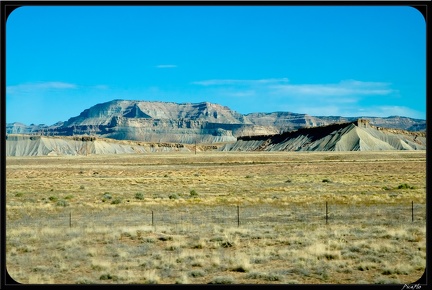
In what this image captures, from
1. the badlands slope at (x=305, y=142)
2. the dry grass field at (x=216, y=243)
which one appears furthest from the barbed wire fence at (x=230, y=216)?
the badlands slope at (x=305, y=142)

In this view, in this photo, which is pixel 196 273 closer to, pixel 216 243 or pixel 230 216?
pixel 216 243

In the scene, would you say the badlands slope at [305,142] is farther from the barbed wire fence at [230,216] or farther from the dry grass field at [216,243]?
the dry grass field at [216,243]

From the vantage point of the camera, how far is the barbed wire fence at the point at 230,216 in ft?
55.4

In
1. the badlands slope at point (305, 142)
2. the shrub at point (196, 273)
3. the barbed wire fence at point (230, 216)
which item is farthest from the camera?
the badlands slope at point (305, 142)

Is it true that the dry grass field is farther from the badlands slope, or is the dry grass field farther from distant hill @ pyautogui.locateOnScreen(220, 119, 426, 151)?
the badlands slope

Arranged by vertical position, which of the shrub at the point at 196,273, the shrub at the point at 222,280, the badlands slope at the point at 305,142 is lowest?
the shrub at the point at 196,273

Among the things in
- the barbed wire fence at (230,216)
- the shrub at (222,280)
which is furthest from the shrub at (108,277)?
the barbed wire fence at (230,216)

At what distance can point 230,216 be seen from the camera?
18.8 meters

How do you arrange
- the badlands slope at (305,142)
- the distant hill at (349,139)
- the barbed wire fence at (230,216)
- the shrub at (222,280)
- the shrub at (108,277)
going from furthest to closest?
the badlands slope at (305,142)
the distant hill at (349,139)
the barbed wire fence at (230,216)
the shrub at (108,277)
the shrub at (222,280)

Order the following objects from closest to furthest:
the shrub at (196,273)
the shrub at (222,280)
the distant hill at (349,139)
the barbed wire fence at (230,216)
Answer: the shrub at (222,280)
the shrub at (196,273)
the barbed wire fence at (230,216)
the distant hill at (349,139)

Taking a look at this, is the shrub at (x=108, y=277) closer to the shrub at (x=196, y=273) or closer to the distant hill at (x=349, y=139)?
the shrub at (x=196, y=273)

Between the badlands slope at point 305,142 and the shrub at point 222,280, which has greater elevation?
the badlands slope at point 305,142

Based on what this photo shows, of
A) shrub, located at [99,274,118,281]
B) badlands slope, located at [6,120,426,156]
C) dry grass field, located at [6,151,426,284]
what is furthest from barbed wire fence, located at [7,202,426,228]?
badlands slope, located at [6,120,426,156]

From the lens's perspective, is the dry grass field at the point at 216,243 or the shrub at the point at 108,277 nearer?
the shrub at the point at 108,277
